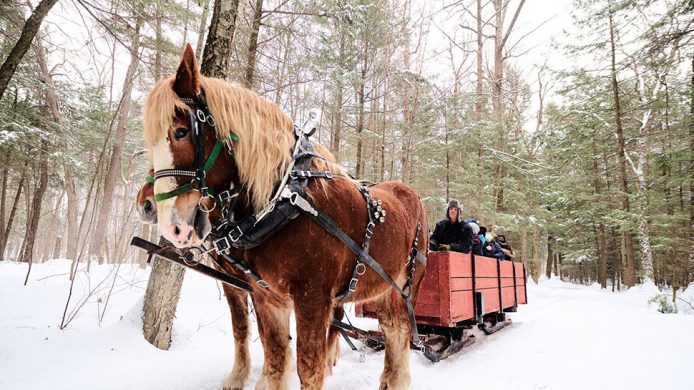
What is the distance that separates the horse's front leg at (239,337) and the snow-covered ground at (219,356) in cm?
16

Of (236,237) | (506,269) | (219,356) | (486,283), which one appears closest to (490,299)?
(486,283)

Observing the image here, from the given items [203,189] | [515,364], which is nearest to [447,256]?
[515,364]

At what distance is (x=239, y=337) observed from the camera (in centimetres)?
279

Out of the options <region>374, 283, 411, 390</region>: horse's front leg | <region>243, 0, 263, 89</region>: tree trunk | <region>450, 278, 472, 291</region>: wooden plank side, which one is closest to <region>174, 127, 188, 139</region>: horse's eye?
<region>374, 283, 411, 390</region>: horse's front leg

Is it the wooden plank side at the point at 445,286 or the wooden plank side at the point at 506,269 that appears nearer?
the wooden plank side at the point at 445,286

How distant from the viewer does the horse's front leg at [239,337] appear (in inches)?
106

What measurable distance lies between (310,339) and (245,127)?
117 centimetres

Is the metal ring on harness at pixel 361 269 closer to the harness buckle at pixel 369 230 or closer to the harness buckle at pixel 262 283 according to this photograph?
the harness buckle at pixel 369 230

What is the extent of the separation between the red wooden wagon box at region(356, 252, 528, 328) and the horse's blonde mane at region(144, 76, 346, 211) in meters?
2.55

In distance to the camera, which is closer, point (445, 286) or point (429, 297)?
point (445, 286)

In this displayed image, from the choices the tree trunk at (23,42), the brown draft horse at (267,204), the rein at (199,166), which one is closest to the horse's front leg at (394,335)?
the brown draft horse at (267,204)

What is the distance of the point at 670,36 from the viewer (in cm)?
720

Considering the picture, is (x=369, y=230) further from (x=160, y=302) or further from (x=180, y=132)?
(x=160, y=302)

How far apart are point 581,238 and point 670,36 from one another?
61.6ft
